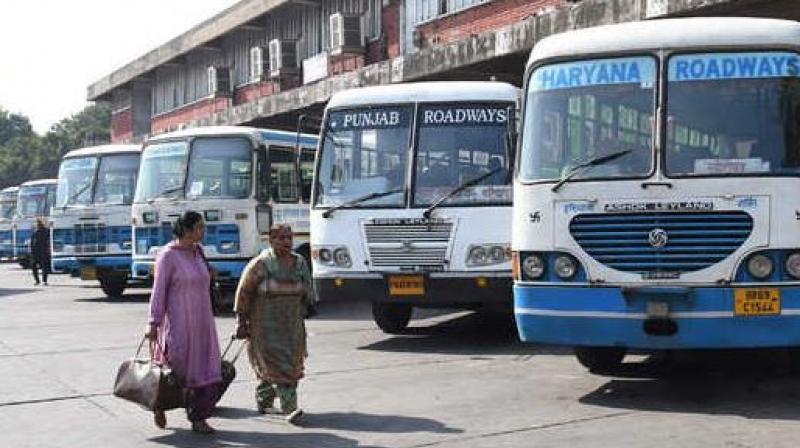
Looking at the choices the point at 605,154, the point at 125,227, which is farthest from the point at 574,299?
the point at 125,227

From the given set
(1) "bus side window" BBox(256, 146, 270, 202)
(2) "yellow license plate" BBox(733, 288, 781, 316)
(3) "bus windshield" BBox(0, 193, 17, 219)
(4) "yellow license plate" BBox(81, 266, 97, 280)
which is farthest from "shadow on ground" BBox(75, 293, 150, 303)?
(3) "bus windshield" BBox(0, 193, 17, 219)

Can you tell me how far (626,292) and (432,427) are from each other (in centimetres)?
169

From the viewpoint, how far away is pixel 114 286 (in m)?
20.0

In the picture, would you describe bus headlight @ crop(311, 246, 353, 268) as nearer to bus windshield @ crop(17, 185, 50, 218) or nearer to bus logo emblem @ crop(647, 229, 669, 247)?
bus logo emblem @ crop(647, 229, 669, 247)

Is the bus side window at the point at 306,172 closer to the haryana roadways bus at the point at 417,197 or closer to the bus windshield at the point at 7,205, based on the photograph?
the haryana roadways bus at the point at 417,197

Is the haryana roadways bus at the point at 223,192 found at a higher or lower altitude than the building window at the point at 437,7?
lower

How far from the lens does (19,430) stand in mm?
7367

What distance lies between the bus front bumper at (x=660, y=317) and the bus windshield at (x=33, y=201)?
28561 millimetres

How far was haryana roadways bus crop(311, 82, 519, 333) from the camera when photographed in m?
10.8

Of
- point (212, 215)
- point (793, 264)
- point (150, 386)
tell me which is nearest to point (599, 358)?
point (793, 264)

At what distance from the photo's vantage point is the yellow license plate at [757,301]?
729cm

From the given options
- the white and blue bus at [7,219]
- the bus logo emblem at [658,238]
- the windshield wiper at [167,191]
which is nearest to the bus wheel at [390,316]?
the windshield wiper at [167,191]

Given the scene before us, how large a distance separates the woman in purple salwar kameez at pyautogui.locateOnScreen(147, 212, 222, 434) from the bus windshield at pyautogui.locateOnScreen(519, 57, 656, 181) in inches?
102

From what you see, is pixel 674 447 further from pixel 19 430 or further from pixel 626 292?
pixel 19 430
